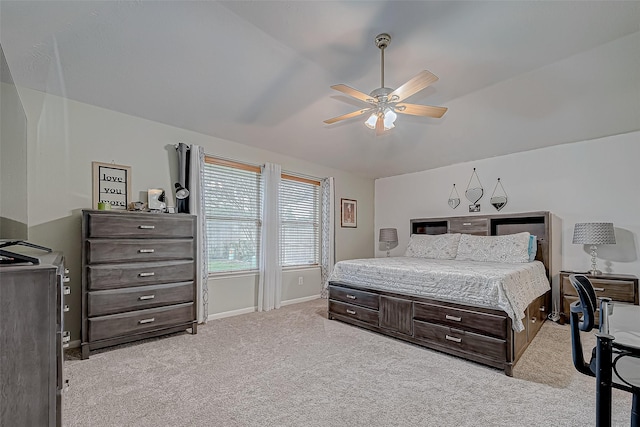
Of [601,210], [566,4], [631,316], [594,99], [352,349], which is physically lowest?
[352,349]

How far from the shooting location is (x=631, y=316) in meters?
1.75

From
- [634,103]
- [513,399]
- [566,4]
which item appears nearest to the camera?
[513,399]

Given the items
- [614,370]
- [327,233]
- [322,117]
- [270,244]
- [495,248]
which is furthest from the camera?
[327,233]

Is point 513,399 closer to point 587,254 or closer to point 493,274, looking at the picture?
point 493,274

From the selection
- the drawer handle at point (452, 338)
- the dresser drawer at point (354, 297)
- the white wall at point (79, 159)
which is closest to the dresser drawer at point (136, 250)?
the white wall at point (79, 159)

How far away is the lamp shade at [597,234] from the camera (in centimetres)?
356

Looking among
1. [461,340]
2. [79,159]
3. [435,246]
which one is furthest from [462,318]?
[79,159]

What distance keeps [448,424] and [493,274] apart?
142 centimetres

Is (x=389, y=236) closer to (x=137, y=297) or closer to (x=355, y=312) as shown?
(x=355, y=312)

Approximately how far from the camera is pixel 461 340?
2.78 metres

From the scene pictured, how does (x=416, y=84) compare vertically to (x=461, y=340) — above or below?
above

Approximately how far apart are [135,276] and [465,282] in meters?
3.20

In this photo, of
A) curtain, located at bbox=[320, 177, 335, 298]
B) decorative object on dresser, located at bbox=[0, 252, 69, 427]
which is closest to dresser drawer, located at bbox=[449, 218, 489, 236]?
curtain, located at bbox=[320, 177, 335, 298]

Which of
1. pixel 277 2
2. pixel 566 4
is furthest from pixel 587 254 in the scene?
pixel 277 2
